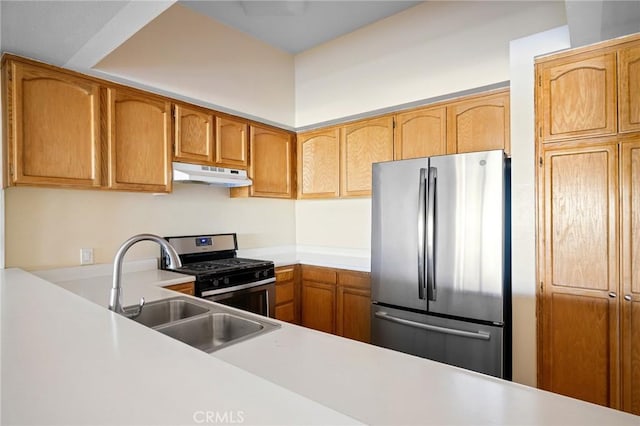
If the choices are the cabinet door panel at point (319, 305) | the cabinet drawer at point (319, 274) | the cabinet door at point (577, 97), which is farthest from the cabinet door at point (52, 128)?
the cabinet door at point (577, 97)

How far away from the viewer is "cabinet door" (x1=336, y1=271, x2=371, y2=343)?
2975mm

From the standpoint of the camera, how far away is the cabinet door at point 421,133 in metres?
2.77

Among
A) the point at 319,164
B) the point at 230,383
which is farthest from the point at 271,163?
the point at 230,383

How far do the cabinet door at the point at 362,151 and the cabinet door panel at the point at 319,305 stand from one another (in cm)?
92

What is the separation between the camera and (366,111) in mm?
3172

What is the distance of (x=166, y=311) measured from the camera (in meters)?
1.81

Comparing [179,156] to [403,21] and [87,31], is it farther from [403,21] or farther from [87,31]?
[403,21]

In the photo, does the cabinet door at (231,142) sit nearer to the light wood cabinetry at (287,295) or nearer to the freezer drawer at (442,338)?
the light wood cabinetry at (287,295)

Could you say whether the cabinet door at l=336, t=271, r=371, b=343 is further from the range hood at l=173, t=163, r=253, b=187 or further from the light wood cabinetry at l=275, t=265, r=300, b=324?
the range hood at l=173, t=163, r=253, b=187

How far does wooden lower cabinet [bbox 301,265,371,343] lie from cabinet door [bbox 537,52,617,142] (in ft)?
5.60

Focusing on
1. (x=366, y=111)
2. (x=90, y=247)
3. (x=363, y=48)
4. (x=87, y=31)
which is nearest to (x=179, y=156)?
(x=90, y=247)

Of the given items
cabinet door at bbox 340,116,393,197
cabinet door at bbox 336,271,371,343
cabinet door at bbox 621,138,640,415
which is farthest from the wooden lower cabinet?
cabinet door at bbox 621,138,640,415

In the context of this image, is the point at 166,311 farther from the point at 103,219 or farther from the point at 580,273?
the point at 580,273

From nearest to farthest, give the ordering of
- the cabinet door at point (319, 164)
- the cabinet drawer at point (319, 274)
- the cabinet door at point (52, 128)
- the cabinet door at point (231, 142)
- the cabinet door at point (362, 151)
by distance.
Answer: the cabinet door at point (52, 128)
the cabinet door at point (231, 142)
the cabinet door at point (362, 151)
the cabinet drawer at point (319, 274)
the cabinet door at point (319, 164)
